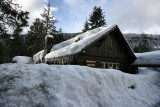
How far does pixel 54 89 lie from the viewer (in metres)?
4.42

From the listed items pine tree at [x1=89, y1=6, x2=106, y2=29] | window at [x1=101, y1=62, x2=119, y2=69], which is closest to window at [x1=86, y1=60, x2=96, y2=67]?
window at [x1=101, y1=62, x2=119, y2=69]

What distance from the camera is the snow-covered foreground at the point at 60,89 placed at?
373 cm

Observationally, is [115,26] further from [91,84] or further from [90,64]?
[91,84]

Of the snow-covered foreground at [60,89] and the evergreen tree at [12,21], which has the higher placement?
the evergreen tree at [12,21]

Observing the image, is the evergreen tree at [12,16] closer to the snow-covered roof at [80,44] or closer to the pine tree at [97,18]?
the snow-covered roof at [80,44]

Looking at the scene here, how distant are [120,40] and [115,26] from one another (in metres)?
2.72

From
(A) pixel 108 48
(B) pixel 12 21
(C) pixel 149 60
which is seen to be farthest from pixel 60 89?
(C) pixel 149 60

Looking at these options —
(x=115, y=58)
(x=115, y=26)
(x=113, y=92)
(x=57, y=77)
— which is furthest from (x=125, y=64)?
(x=57, y=77)

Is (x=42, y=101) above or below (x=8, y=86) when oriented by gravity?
below

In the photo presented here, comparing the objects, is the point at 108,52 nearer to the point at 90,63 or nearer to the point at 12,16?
the point at 90,63

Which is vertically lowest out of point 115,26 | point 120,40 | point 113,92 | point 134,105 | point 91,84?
point 134,105

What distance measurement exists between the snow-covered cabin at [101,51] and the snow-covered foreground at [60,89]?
20.5ft

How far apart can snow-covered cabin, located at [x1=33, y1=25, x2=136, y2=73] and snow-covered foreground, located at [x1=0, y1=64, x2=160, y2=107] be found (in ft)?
20.5

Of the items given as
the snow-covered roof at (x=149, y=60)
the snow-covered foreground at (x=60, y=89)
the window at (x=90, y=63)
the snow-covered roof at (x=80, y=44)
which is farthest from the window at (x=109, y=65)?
the snow-covered foreground at (x=60, y=89)
